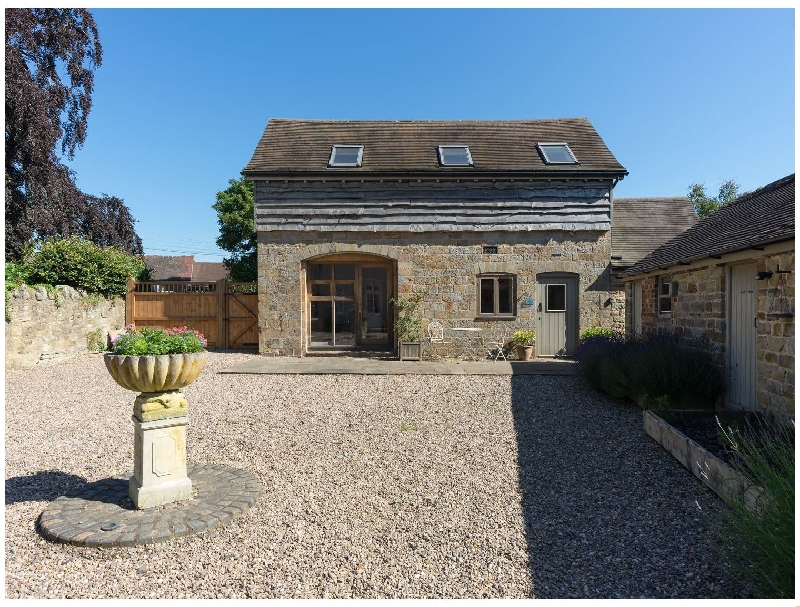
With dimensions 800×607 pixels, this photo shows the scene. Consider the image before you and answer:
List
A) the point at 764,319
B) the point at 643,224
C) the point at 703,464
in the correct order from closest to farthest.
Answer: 1. the point at 703,464
2. the point at 764,319
3. the point at 643,224

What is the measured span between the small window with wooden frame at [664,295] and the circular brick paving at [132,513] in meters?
8.17

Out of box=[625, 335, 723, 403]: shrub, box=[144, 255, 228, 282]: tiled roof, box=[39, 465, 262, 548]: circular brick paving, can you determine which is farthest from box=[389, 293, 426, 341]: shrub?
box=[144, 255, 228, 282]: tiled roof

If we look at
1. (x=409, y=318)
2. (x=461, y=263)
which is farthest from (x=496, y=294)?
(x=409, y=318)

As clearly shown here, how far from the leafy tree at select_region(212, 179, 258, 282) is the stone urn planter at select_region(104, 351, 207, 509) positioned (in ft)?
69.7

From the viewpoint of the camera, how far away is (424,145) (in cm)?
1317

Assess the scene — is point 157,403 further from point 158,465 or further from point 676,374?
point 676,374

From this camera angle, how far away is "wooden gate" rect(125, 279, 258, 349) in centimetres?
1384

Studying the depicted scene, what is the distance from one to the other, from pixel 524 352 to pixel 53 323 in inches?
479

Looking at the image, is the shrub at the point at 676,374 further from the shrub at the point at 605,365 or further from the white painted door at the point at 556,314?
the white painted door at the point at 556,314

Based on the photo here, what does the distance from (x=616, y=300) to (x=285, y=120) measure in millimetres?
11467

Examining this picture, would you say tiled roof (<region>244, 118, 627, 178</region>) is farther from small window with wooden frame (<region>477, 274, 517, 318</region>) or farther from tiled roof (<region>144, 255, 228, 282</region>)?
tiled roof (<region>144, 255, 228, 282</region>)

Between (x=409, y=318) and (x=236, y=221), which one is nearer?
(x=409, y=318)

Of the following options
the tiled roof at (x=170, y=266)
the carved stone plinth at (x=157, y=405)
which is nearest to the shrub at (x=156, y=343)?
the carved stone plinth at (x=157, y=405)
